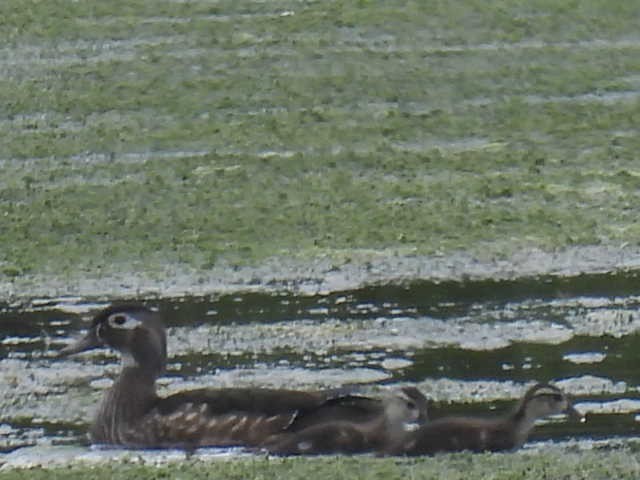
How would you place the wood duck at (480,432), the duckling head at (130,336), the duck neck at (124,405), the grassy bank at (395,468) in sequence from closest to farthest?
the grassy bank at (395,468) < the wood duck at (480,432) < the duck neck at (124,405) < the duckling head at (130,336)

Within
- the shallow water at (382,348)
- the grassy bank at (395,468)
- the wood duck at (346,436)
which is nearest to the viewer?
the grassy bank at (395,468)

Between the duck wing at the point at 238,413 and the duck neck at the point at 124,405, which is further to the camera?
the duck neck at the point at 124,405

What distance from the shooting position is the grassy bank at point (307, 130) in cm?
998

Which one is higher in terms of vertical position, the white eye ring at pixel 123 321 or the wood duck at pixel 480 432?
the white eye ring at pixel 123 321

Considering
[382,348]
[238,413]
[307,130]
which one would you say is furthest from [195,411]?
[307,130]

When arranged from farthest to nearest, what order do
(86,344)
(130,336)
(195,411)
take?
(86,344)
(130,336)
(195,411)

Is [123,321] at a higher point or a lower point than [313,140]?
higher

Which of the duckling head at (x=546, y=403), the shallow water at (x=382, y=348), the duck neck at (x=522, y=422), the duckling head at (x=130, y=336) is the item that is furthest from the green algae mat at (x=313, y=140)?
the duckling head at (x=130, y=336)

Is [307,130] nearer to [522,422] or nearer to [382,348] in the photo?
[382,348]

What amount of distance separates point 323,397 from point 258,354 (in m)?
0.97

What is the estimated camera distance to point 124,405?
7629mm

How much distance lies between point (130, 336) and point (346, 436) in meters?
1.05

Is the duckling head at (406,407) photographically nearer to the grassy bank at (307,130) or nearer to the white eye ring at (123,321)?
the white eye ring at (123,321)

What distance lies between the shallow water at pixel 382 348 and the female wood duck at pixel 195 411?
132 millimetres
